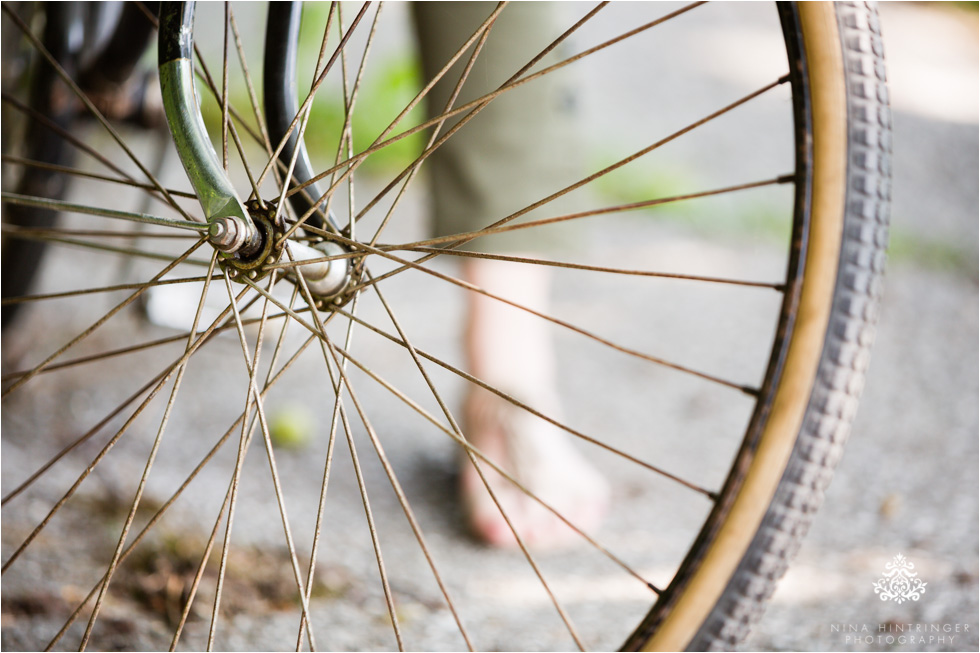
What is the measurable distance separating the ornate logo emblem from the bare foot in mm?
324

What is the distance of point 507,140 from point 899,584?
67cm

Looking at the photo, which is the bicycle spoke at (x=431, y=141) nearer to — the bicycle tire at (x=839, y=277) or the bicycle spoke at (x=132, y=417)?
the bicycle spoke at (x=132, y=417)

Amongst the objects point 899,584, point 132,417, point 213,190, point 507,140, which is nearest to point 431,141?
point 213,190

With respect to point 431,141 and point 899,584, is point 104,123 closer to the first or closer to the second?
point 431,141

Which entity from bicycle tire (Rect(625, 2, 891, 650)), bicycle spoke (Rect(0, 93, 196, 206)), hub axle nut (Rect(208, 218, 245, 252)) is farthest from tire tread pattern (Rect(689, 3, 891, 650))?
bicycle spoke (Rect(0, 93, 196, 206))

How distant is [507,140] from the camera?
1002 mm

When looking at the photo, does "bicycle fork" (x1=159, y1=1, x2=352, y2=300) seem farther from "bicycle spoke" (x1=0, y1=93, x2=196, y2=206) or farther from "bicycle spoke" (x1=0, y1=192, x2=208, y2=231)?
"bicycle spoke" (x1=0, y1=93, x2=196, y2=206)

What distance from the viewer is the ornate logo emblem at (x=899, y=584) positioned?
2.77ft

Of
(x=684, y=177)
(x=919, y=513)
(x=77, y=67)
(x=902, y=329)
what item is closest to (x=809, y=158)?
(x=919, y=513)

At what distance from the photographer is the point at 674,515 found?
1.04 meters

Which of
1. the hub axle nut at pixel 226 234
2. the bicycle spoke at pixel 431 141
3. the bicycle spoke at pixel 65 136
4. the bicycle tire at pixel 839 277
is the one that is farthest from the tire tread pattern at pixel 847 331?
the bicycle spoke at pixel 65 136

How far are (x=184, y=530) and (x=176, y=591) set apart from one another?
12 cm

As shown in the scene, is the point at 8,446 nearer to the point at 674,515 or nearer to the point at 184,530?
the point at 184,530

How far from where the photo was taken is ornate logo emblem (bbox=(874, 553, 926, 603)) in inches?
33.2
